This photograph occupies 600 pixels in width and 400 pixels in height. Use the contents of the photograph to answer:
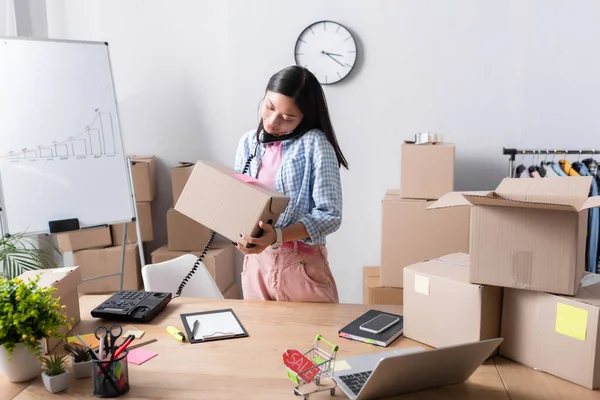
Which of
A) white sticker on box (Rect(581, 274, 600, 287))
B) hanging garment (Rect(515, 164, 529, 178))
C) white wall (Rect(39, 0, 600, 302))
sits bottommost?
white sticker on box (Rect(581, 274, 600, 287))

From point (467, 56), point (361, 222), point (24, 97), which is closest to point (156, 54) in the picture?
point (24, 97)

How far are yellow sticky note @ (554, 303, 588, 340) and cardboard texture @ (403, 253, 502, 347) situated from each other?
14 cm

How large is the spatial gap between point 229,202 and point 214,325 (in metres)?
0.35

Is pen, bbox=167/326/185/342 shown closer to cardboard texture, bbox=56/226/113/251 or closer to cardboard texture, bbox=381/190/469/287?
cardboard texture, bbox=381/190/469/287

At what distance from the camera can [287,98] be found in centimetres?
173

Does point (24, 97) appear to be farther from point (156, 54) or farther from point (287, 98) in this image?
point (287, 98)

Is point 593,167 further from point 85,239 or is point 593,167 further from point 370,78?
point 85,239

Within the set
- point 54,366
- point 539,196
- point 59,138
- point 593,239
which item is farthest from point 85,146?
point 593,239

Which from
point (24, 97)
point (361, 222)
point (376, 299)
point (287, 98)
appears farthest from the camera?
point (361, 222)

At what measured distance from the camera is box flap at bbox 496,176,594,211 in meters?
1.15

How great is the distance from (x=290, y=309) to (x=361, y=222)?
1.73m

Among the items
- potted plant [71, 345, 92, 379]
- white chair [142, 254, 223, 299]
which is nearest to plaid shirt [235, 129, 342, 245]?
white chair [142, 254, 223, 299]

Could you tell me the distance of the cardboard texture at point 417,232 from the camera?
2668mm

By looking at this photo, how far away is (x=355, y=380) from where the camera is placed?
118cm
